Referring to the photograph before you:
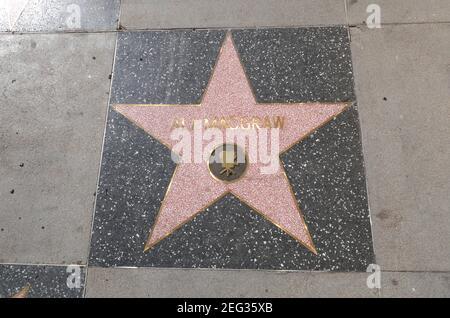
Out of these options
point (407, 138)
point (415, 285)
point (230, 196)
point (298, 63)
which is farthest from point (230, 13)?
point (415, 285)

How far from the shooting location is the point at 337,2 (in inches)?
107

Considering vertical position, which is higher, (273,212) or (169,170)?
(169,170)

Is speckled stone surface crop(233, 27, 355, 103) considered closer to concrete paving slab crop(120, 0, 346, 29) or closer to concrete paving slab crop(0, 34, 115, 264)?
concrete paving slab crop(120, 0, 346, 29)

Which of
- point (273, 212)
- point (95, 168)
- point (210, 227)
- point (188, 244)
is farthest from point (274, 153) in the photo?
point (95, 168)

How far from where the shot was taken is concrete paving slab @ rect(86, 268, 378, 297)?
2105 millimetres

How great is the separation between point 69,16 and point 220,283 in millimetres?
2241

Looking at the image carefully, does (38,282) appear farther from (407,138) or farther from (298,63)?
(407,138)

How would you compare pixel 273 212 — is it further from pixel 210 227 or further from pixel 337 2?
pixel 337 2

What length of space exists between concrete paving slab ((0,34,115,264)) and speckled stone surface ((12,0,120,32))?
0.08 meters

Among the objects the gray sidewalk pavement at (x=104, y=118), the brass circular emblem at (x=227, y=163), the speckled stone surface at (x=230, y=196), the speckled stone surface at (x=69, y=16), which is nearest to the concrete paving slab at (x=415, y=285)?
the gray sidewalk pavement at (x=104, y=118)

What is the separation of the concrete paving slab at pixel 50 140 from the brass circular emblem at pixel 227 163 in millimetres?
767

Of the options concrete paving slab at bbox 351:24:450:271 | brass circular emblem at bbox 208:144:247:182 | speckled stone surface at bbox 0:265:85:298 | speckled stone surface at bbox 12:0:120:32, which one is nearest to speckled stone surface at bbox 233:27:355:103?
concrete paving slab at bbox 351:24:450:271

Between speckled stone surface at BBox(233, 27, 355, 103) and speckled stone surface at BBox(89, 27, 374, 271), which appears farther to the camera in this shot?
speckled stone surface at BBox(233, 27, 355, 103)
